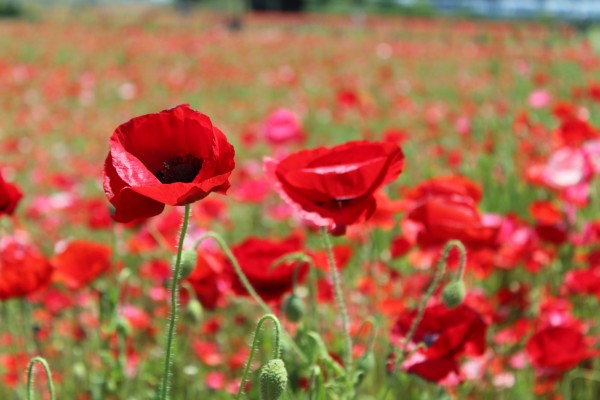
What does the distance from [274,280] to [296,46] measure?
12298 millimetres

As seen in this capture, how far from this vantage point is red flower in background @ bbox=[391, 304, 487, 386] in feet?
3.57

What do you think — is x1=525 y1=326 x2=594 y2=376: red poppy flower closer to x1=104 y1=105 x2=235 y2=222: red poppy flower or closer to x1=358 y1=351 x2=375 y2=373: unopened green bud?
x1=358 y1=351 x2=375 y2=373: unopened green bud

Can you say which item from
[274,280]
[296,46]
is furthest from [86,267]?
[296,46]

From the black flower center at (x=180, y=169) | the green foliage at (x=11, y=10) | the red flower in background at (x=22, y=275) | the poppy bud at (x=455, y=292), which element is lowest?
the green foliage at (x=11, y=10)

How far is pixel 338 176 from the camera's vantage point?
36.6 inches

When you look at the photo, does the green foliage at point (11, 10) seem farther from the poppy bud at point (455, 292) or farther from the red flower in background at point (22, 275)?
the poppy bud at point (455, 292)

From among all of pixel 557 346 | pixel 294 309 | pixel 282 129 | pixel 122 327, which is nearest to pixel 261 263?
pixel 294 309

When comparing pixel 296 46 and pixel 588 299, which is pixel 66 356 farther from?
pixel 296 46

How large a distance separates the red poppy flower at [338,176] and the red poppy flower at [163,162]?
0.15 m

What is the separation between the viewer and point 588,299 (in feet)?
6.52

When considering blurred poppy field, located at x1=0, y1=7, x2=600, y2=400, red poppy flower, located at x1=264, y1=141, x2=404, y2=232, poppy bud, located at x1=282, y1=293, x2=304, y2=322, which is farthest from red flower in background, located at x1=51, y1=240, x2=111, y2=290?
red poppy flower, located at x1=264, y1=141, x2=404, y2=232

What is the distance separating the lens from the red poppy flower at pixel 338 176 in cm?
93

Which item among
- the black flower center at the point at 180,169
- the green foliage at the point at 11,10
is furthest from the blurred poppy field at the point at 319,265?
the green foliage at the point at 11,10

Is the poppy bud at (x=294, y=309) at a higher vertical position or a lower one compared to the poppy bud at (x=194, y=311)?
higher
